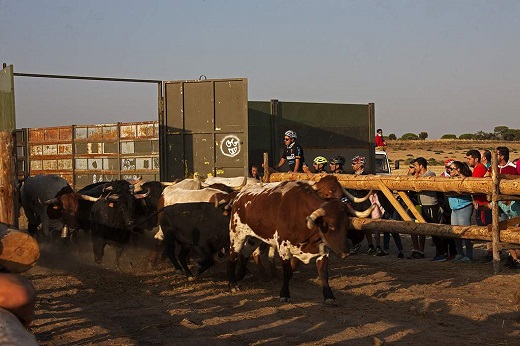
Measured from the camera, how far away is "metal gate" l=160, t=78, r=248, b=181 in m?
16.7

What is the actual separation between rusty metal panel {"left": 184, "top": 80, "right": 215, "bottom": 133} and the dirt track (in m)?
5.09

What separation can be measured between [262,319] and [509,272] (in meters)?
4.90

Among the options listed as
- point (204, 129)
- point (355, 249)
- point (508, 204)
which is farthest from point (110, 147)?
point (508, 204)

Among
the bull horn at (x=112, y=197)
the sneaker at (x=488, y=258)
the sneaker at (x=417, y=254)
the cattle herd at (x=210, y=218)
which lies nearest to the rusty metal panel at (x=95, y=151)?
the cattle herd at (x=210, y=218)

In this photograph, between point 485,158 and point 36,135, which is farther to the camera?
point 36,135

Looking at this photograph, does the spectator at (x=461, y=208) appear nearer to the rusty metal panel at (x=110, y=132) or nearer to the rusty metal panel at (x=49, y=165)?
the rusty metal panel at (x=110, y=132)

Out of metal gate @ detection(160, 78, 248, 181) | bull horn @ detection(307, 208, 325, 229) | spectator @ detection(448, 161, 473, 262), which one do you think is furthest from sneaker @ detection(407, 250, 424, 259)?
bull horn @ detection(307, 208, 325, 229)

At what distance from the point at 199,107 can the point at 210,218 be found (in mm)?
6336

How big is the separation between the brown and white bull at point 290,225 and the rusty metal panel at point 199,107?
6658 mm

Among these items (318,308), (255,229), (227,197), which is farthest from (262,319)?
(227,197)

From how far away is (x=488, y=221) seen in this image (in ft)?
43.0

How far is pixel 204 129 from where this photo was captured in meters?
17.2

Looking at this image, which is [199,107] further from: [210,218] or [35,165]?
[210,218]

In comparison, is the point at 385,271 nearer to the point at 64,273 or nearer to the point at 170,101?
Result: the point at 64,273
